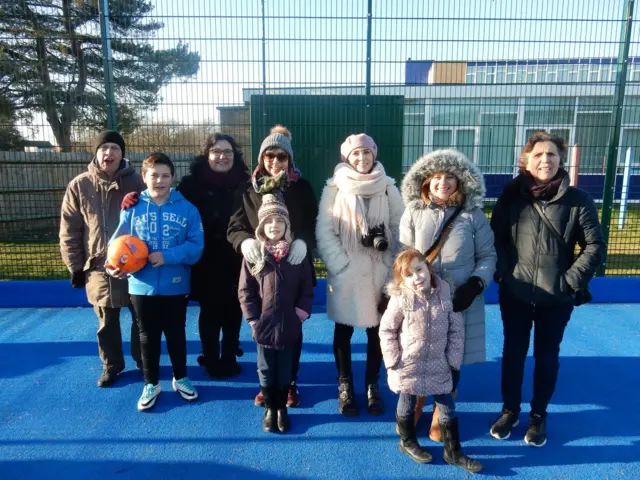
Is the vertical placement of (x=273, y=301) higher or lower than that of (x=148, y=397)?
higher

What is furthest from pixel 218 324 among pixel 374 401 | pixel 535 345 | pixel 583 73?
pixel 583 73

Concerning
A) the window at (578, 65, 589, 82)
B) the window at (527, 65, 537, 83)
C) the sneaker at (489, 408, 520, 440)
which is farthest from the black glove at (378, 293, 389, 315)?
the window at (578, 65, 589, 82)

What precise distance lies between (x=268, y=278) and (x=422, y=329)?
96 centimetres

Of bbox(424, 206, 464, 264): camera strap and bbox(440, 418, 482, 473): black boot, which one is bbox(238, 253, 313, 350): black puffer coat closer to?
bbox(424, 206, 464, 264): camera strap

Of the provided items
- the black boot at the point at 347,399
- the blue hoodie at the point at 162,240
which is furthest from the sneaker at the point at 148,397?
the black boot at the point at 347,399

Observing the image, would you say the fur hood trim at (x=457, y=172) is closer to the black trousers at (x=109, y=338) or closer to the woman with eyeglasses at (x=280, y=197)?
the woman with eyeglasses at (x=280, y=197)

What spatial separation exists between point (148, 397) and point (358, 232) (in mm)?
1875

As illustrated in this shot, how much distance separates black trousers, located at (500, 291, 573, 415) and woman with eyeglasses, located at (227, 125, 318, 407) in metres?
1.33

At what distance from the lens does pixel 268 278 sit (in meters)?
2.80

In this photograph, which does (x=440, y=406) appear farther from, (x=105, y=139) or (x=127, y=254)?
(x=105, y=139)

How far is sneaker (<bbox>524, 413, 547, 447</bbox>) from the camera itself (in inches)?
109

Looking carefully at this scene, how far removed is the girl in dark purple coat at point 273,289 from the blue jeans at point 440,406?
76 cm

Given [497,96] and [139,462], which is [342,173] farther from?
[497,96]

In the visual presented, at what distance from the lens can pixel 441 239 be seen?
269 cm
